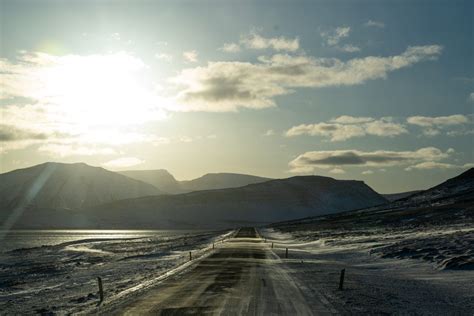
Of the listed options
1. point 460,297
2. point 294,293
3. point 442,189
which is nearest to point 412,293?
point 460,297

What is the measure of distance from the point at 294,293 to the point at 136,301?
677 centimetres

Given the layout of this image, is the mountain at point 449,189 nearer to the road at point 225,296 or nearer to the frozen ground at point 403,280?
the frozen ground at point 403,280

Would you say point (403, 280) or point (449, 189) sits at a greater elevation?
point (449, 189)

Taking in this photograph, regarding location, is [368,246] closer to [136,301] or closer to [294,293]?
[294,293]

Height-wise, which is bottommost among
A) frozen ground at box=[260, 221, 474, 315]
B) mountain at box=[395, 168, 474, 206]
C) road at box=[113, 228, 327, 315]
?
frozen ground at box=[260, 221, 474, 315]

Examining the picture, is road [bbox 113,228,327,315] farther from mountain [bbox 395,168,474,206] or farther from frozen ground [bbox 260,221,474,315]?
mountain [bbox 395,168,474,206]

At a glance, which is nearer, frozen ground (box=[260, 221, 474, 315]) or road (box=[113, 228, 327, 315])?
road (box=[113, 228, 327, 315])

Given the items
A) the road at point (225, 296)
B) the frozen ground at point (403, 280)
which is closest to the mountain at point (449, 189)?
the frozen ground at point (403, 280)

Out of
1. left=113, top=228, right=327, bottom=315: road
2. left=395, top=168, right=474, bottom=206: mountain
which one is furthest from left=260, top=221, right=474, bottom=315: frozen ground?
left=395, top=168, right=474, bottom=206: mountain

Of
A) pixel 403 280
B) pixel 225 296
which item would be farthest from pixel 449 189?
pixel 225 296

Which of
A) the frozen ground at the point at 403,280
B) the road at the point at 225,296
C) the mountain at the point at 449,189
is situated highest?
the mountain at the point at 449,189

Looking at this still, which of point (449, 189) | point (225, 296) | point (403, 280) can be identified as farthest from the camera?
point (449, 189)

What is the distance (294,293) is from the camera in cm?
1966

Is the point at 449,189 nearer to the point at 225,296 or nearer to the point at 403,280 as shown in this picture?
the point at 403,280
